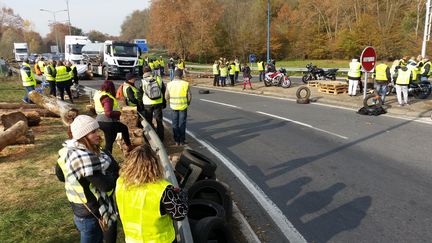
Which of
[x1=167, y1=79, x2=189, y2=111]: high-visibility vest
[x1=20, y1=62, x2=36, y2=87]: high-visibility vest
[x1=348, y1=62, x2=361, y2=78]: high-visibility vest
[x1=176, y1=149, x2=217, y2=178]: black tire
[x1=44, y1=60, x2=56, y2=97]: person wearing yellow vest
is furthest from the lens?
[x1=348, y1=62, x2=361, y2=78]: high-visibility vest

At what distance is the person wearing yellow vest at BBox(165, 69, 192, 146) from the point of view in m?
9.00

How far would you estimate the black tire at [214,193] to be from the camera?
5.12 metres

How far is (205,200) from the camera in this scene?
15.9ft

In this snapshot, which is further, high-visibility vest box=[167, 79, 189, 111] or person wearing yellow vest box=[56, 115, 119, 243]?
high-visibility vest box=[167, 79, 189, 111]

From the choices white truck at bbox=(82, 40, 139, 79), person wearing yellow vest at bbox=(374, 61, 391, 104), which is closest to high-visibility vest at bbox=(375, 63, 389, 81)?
person wearing yellow vest at bbox=(374, 61, 391, 104)

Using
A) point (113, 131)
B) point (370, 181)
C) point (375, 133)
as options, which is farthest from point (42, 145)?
point (375, 133)

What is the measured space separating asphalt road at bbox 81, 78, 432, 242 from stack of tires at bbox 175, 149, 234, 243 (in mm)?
647

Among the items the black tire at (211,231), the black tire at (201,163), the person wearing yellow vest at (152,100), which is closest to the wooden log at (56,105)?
Answer: the person wearing yellow vest at (152,100)

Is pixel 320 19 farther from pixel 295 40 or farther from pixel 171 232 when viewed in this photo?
pixel 171 232

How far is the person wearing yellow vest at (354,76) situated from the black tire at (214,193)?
42.5ft

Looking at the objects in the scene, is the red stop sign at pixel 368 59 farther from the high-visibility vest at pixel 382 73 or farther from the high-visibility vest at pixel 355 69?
the high-visibility vest at pixel 355 69

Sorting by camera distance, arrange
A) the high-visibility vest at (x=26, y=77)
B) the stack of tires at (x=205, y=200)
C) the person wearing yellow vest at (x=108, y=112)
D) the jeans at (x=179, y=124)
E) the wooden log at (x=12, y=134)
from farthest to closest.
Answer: the high-visibility vest at (x=26, y=77) < the jeans at (x=179, y=124) < the wooden log at (x=12, y=134) < the person wearing yellow vest at (x=108, y=112) < the stack of tires at (x=205, y=200)

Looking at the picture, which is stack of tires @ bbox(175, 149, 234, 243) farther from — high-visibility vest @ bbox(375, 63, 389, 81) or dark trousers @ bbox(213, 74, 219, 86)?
dark trousers @ bbox(213, 74, 219, 86)

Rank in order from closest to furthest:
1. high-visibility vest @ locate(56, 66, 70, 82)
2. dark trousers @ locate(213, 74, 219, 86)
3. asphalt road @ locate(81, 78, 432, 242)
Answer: asphalt road @ locate(81, 78, 432, 242) → high-visibility vest @ locate(56, 66, 70, 82) → dark trousers @ locate(213, 74, 219, 86)
